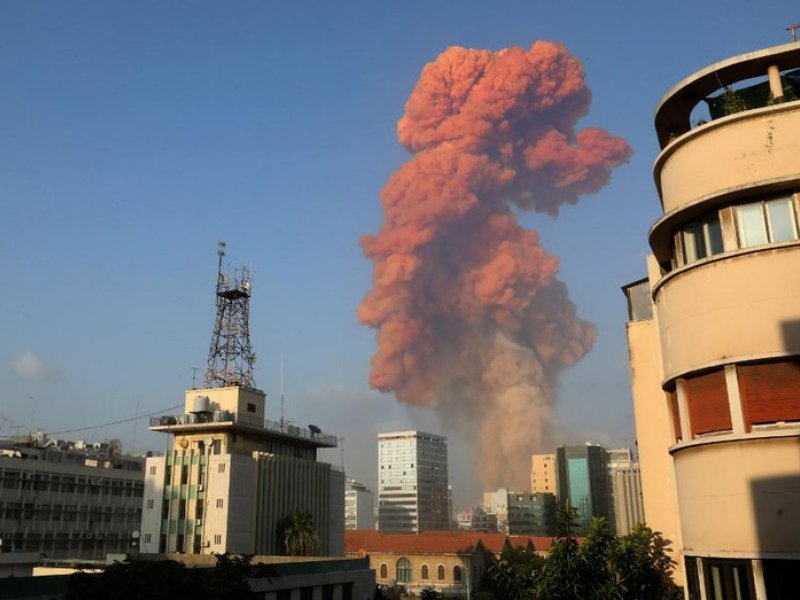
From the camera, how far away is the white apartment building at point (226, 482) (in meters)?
64.9

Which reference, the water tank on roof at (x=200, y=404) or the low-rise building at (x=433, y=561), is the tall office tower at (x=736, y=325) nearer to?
the water tank on roof at (x=200, y=404)

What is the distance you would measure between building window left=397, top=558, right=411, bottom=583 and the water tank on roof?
6425cm

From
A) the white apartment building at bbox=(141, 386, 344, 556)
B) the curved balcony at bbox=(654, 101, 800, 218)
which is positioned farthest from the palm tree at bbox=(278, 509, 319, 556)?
the curved balcony at bbox=(654, 101, 800, 218)

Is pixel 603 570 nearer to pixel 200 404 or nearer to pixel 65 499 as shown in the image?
pixel 200 404

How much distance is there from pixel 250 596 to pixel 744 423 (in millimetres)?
21323

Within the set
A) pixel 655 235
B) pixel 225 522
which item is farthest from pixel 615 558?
pixel 225 522

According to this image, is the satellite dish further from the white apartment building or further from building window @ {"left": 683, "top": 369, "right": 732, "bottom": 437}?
building window @ {"left": 683, "top": 369, "right": 732, "bottom": 437}

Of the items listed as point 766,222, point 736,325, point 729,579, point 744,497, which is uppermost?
point 766,222

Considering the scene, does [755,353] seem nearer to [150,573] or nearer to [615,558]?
[615,558]

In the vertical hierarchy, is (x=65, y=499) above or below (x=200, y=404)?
below

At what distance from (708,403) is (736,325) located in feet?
6.35

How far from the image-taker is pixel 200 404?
70625mm

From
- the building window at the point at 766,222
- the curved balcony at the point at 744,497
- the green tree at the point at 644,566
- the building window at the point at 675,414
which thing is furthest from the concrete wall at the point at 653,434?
the building window at the point at 766,222

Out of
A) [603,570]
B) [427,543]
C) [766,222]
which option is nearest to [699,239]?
[766,222]
